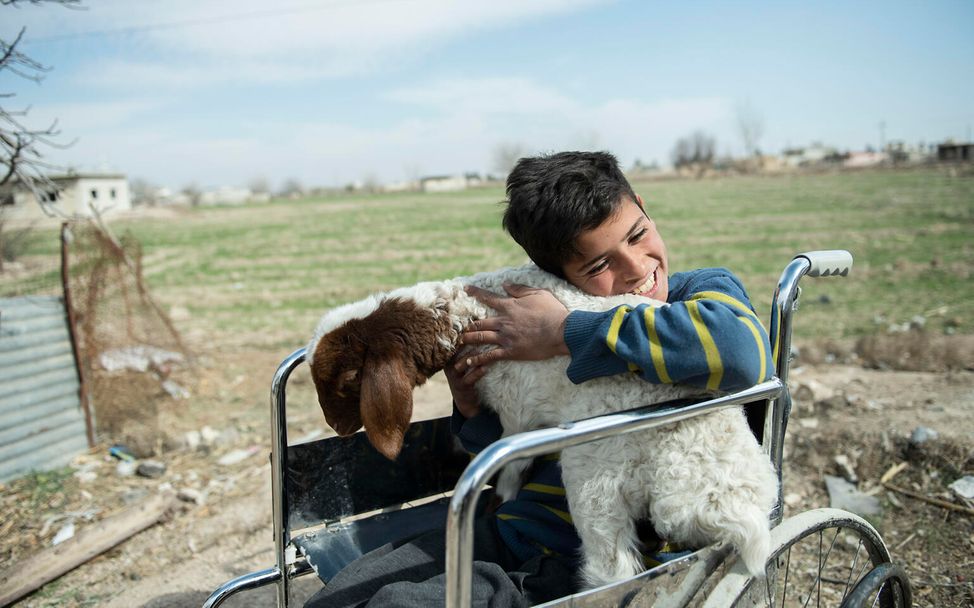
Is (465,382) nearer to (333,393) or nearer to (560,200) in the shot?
(333,393)

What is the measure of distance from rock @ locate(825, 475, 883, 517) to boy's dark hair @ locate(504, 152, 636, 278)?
2.60m

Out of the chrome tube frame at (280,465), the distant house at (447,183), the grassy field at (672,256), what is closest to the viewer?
the chrome tube frame at (280,465)

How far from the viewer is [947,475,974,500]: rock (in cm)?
343

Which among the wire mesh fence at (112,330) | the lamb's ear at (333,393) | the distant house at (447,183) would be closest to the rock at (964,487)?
the lamb's ear at (333,393)

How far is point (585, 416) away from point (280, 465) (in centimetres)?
101

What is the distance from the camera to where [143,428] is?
5.38 metres

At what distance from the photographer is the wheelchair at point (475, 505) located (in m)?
1.39

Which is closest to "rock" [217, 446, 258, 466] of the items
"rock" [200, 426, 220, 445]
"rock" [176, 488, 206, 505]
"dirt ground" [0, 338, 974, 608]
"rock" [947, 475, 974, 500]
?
"dirt ground" [0, 338, 974, 608]

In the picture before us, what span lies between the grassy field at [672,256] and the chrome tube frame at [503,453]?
2.78ft

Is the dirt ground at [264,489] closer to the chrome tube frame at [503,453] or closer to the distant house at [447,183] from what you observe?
the chrome tube frame at [503,453]

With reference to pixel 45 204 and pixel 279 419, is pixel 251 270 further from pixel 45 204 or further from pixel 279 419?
pixel 279 419

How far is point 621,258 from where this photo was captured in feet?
6.13

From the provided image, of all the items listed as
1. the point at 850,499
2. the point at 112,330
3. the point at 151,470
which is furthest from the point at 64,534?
the point at 850,499

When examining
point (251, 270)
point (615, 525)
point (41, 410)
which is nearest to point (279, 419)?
point (615, 525)
